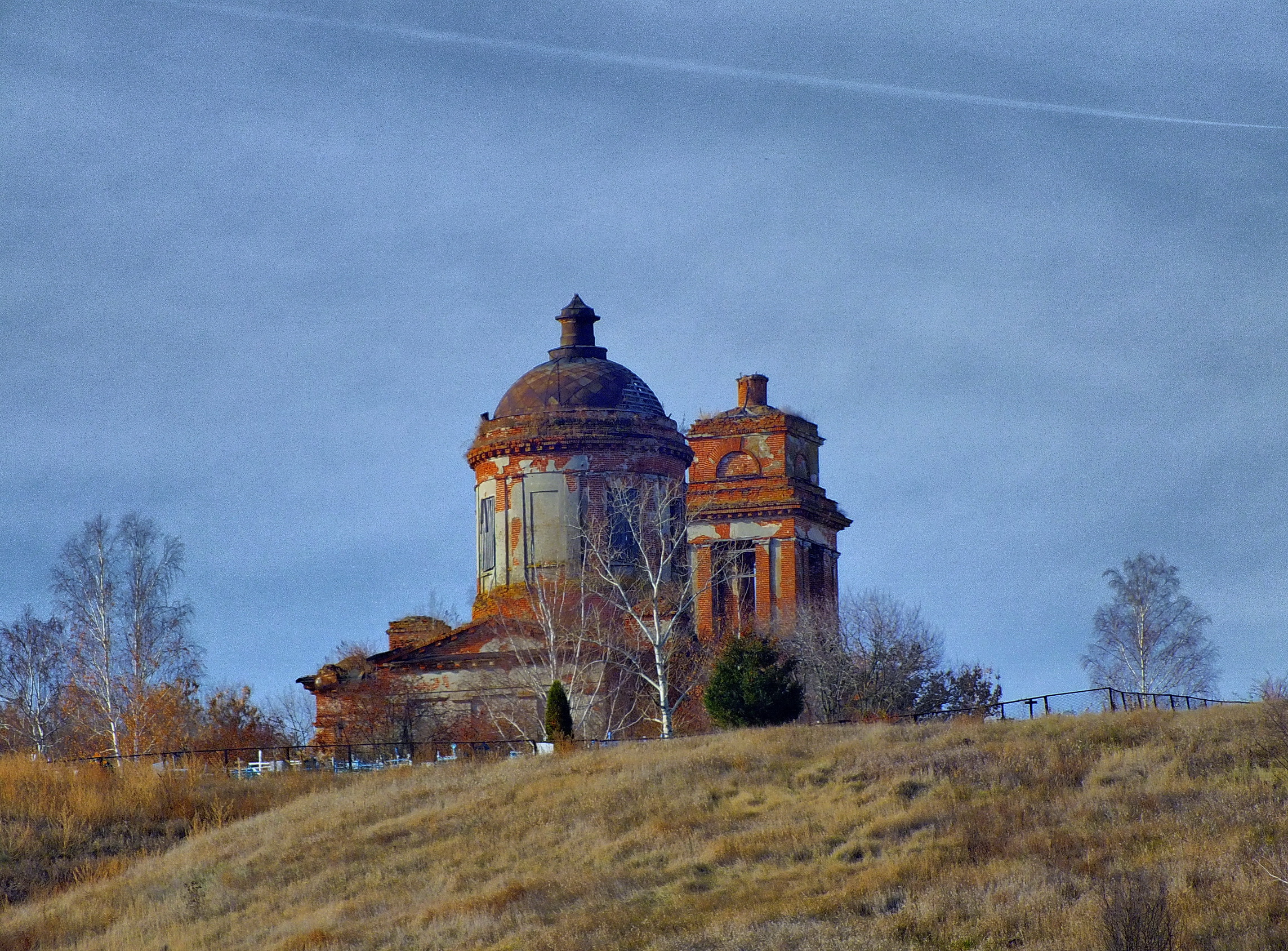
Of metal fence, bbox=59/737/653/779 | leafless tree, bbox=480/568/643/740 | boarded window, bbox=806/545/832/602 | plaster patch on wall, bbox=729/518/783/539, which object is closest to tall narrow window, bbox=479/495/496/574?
leafless tree, bbox=480/568/643/740

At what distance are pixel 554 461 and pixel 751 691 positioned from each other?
1486 cm

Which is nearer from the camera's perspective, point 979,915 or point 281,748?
point 979,915

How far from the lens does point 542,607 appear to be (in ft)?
167

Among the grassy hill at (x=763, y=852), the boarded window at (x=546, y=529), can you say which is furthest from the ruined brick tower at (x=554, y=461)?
the grassy hill at (x=763, y=852)

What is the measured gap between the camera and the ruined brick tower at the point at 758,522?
5984 centimetres

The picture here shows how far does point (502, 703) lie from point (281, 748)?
22.5ft

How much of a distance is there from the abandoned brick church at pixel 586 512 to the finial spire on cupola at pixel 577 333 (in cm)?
5

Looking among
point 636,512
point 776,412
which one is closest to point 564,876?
point 636,512

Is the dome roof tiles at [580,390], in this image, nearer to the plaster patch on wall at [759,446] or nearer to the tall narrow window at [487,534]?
the tall narrow window at [487,534]

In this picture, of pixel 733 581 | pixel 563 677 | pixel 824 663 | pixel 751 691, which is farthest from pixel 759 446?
pixel 751 691

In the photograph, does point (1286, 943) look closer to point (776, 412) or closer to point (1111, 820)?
point (1111, 820)

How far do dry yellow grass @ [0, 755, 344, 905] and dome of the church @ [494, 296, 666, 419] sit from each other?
17236 millimetres

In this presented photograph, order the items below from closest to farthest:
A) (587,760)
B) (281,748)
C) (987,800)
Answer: (987,800) → (587,760) → (281,748)

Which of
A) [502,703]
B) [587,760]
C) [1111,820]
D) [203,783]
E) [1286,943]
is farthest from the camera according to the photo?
[502,703]
